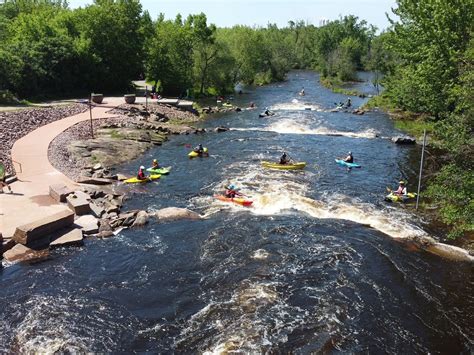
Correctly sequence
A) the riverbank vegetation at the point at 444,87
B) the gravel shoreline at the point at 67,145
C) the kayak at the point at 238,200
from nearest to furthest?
1. the riverbank vegetation at the point at 444,87
2. the kayak at the point at 238,200
3. the gravel shoreline at the point at 67,145

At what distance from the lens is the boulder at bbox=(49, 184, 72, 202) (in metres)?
25.2

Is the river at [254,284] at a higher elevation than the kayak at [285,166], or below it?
below

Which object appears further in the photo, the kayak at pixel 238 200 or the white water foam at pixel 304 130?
the white water foam at pixel 304 130

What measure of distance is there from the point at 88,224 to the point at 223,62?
167ft

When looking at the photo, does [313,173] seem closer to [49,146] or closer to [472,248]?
[472,248]

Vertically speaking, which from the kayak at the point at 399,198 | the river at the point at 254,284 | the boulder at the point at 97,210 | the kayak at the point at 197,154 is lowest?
the river at the point at 254,284

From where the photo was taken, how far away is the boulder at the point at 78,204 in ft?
79.5

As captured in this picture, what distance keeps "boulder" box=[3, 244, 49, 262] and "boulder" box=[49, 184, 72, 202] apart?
509 centimetres

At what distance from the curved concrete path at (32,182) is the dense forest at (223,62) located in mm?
14404

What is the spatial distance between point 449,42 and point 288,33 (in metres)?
136

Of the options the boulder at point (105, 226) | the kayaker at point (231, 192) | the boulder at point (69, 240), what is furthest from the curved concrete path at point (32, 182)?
the kayaker at point (231, 192)

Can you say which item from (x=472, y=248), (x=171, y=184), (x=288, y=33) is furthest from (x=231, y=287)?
(x=288, y=33)

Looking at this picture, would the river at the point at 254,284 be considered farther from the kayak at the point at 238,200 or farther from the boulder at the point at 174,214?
the boulder at the point at 174,214

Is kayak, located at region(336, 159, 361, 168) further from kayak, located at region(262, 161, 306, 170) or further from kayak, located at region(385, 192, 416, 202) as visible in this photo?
kayak, located at region(385, 192, 416, 202)
